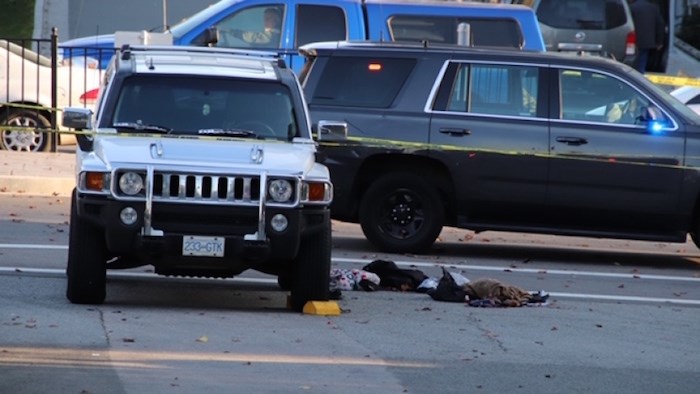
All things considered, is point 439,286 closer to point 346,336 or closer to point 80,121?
point 346,336

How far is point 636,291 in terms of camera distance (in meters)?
13.5

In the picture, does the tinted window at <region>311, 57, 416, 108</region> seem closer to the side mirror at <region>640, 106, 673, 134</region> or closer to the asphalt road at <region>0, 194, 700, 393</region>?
the asphalt road at <region>0, 194, 700, 393</region>

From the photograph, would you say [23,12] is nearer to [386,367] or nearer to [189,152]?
[189,152]

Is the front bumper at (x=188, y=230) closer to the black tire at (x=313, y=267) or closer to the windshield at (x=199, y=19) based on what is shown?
the black tire at (x=313, y=267)

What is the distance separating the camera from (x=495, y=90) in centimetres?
1496

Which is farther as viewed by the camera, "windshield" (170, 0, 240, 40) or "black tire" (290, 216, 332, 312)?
"windshield" (170, 0, 240, 40)

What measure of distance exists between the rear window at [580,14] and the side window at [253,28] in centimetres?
909

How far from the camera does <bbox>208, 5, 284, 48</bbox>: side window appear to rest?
1975 centimetres

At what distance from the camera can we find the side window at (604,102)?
14891mm

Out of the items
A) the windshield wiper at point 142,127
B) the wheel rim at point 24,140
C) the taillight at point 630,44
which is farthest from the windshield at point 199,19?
the taillight at point 630,44

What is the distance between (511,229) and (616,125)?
1.43 meters

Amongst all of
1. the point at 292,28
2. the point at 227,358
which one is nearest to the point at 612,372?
the point at 227,358

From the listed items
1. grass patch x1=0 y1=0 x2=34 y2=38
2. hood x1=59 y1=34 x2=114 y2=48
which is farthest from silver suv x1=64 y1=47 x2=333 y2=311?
grass patch x1=0 y1=0 x2=34 y2=38

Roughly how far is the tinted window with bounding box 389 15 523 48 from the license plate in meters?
9.75
